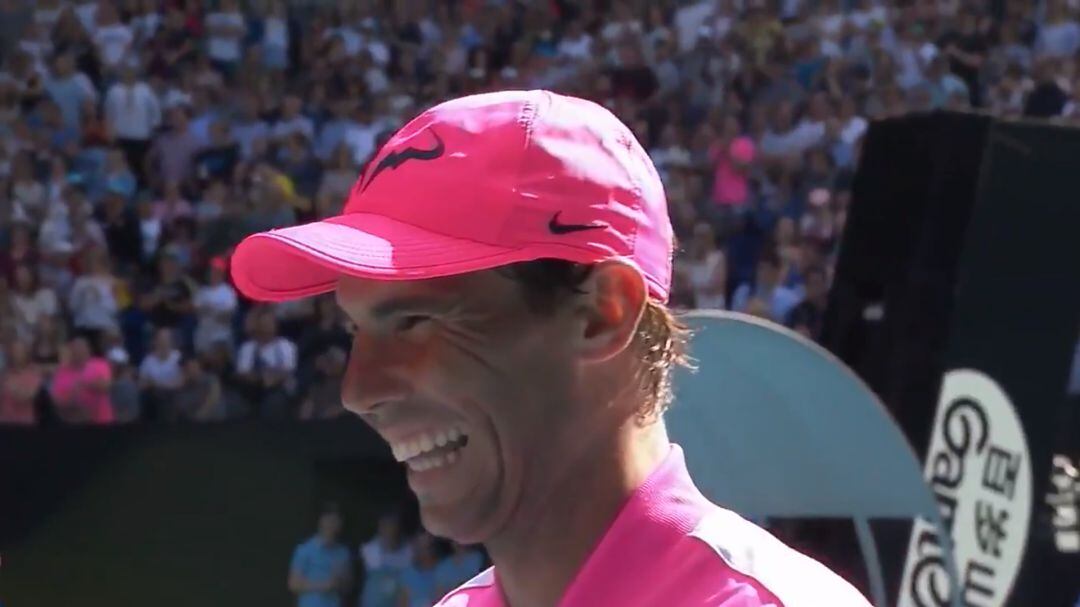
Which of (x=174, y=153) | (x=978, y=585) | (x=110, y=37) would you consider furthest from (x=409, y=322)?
(x=110, y=37)

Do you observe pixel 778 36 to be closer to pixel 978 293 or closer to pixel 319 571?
pixel 319 571

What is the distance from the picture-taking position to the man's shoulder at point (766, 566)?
1.15 m

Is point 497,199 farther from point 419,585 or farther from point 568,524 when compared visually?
point 419,585

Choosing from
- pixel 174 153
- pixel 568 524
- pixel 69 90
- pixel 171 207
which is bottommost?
pixel 171 207

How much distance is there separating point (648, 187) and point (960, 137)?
3.63 m

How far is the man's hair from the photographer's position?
48.2 inches

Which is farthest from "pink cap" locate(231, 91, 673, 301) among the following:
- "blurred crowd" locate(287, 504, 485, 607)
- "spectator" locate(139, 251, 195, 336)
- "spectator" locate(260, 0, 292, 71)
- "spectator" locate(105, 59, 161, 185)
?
"spectator" locate(260, 0, 292, 71)

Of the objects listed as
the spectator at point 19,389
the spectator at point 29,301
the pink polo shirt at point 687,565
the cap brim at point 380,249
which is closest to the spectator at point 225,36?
the spectator at point 29,301

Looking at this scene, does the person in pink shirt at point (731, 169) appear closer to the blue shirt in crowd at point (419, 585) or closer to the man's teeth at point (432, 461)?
the blue shirt in crowd at point (419, 585)

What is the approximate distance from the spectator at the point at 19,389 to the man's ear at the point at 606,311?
672 centimetres

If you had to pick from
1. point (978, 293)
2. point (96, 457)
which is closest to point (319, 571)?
point (96, 457)

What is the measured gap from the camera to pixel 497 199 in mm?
1203

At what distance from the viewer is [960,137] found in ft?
15.4

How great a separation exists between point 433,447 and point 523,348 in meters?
0.11
